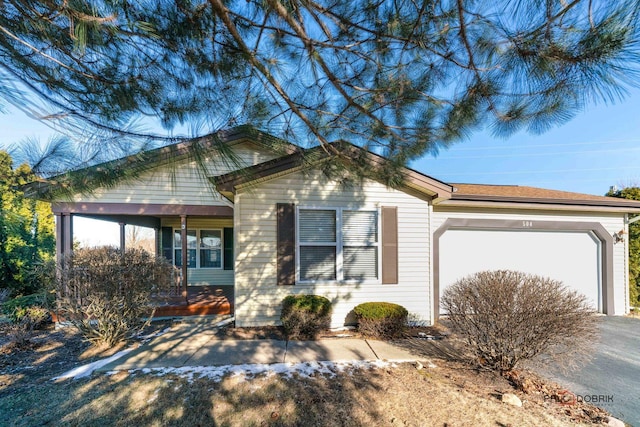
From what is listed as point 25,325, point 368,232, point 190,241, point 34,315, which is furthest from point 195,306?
point 368,232

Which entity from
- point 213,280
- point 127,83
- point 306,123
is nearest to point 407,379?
point 306,123

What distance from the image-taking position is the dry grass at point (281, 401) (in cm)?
260

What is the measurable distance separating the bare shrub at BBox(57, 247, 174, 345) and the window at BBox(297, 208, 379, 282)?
2.88m

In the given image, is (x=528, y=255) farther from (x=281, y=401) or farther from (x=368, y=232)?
(x=281, y=401)

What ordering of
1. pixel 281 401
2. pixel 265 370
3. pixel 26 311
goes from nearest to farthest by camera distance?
pixel 281 401
pixel 265 370
pixel 26 311

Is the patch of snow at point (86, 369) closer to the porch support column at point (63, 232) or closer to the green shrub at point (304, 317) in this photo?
the green shrub at point (304, 317)

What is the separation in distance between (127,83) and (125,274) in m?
3.49

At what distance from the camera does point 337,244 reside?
18.2ft

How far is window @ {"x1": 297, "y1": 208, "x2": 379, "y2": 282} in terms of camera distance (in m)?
5.53

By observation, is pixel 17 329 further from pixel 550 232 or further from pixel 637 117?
pixel 550 232

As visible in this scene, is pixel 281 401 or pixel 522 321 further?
pixel 522 321

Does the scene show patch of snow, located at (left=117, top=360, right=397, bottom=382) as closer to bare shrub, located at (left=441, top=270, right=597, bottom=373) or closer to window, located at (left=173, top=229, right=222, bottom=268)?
bare shrub, located at (left=441, top=270, right=597, bottom=373)

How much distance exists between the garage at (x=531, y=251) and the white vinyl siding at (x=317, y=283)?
1142mm

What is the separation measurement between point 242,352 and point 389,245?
136 inches
